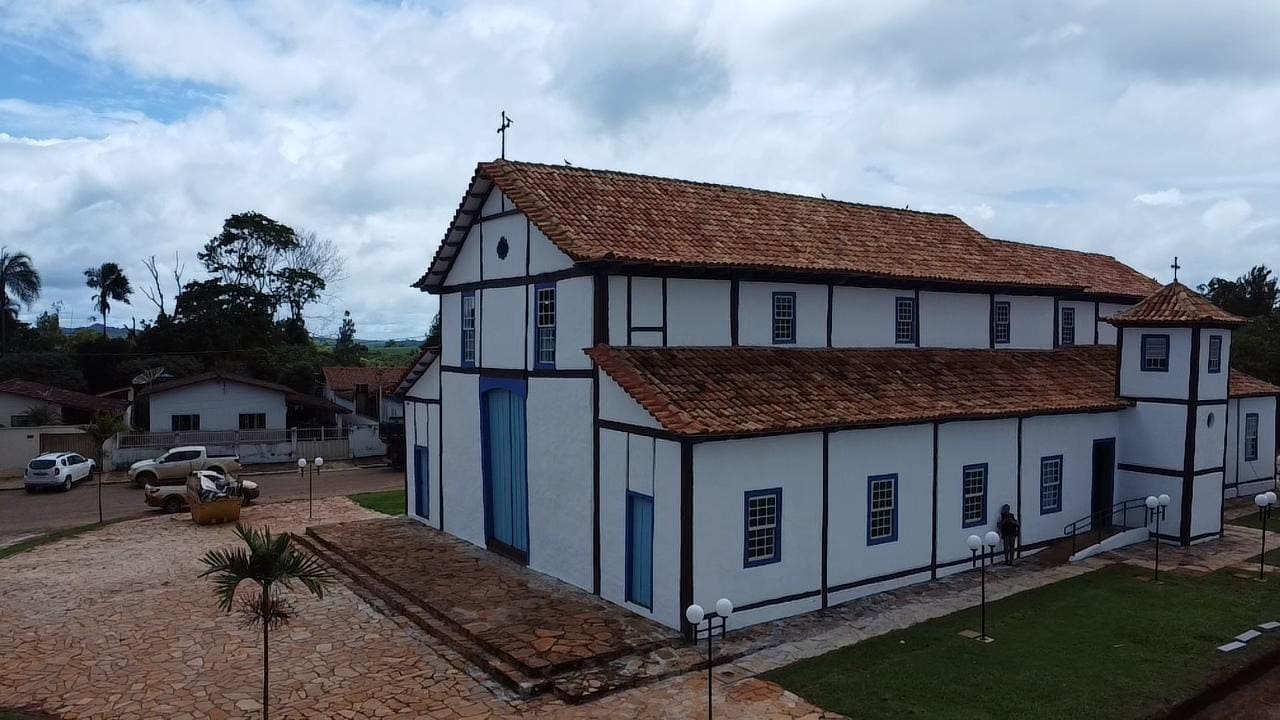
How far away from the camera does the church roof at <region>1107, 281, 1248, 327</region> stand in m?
21.0

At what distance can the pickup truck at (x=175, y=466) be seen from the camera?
33.6 meters

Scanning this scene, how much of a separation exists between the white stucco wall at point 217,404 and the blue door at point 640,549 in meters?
30.9

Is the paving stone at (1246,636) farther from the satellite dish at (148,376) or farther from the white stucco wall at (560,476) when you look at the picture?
the satellite dish at (148,376)

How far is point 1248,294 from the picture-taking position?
180ft

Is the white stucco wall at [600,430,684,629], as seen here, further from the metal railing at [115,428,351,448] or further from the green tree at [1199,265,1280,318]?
the green tree at [1199,265,1280,318]

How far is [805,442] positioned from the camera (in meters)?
16.0

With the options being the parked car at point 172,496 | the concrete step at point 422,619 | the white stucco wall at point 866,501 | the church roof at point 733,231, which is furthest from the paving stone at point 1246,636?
the parked car at point 172,496

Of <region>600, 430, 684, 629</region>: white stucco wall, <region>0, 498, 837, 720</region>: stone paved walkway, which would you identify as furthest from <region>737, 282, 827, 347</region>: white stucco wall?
<region>0, 498, 837, 720</region>: stone paved walkway

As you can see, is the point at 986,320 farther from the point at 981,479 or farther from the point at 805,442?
the point at 805,442

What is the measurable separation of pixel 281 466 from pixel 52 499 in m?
9.53

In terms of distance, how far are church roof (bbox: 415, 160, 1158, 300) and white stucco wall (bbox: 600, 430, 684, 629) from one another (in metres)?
3.67

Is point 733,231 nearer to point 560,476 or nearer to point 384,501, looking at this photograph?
point 560,476

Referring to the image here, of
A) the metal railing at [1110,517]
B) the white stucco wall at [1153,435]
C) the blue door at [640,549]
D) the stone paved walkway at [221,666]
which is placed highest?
the white stucco wall at [1153,435]

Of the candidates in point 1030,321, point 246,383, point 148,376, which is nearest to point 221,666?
point 1030,321
